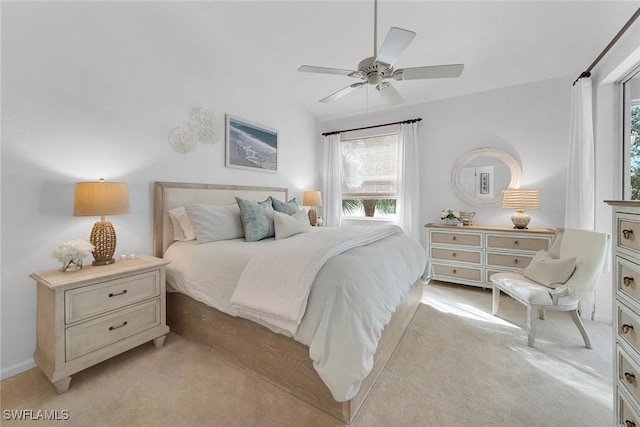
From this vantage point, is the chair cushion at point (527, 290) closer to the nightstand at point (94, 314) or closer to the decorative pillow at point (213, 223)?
the decorative pillow at point (213, 223)

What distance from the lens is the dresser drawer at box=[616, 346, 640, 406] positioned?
1.03m

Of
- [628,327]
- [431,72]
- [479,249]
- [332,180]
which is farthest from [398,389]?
[332,180]

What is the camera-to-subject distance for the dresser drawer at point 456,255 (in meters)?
3.36

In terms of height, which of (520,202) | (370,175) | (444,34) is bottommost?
(520,202)

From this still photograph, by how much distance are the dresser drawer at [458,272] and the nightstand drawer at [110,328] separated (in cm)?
334

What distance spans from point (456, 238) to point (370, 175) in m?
1.78

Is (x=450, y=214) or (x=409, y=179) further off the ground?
(x=409, y=179)

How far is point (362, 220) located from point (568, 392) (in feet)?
10.9

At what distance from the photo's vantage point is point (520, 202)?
3105 millimetres

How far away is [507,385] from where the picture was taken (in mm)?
1651

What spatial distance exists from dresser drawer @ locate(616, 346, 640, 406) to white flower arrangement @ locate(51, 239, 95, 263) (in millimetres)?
2977

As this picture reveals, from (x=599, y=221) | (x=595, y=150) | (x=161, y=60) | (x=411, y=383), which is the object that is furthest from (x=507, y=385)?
(x=161, y=60)

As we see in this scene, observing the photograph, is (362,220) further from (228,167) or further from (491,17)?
(491,17)

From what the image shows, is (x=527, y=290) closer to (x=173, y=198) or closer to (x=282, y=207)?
(x=282, y=207)
